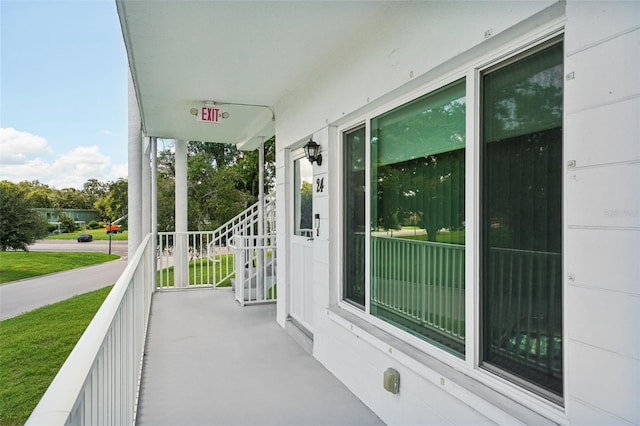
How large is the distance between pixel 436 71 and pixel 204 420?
2663 mm

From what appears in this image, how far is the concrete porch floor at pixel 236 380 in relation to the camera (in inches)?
105

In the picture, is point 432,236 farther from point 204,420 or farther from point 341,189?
point 204,420

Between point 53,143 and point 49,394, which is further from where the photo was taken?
point 53,143

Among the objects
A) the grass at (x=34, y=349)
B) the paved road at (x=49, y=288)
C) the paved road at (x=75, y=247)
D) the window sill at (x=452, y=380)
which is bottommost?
the paved road at (x=75, y=247)

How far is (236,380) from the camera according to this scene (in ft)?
10.7

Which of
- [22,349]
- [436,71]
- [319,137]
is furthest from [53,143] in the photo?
[436,71]

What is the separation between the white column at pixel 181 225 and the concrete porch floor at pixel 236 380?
2.42 m

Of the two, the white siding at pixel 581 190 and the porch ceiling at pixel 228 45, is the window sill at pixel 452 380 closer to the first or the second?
the white siding at pixel 581 190

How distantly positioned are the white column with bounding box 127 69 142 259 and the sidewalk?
4.45 m

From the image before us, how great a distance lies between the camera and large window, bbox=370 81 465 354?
2094mm

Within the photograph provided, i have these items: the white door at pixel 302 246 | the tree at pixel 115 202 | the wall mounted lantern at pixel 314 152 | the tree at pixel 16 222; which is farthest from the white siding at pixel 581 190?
the tree at pixel 115 202

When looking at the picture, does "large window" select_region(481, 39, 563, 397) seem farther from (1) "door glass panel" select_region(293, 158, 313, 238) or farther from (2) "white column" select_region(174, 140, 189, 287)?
(2) "white column" select_region(174, 140, 189, 287)

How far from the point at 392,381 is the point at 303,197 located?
245 cm

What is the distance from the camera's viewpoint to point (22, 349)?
5.77 meters
